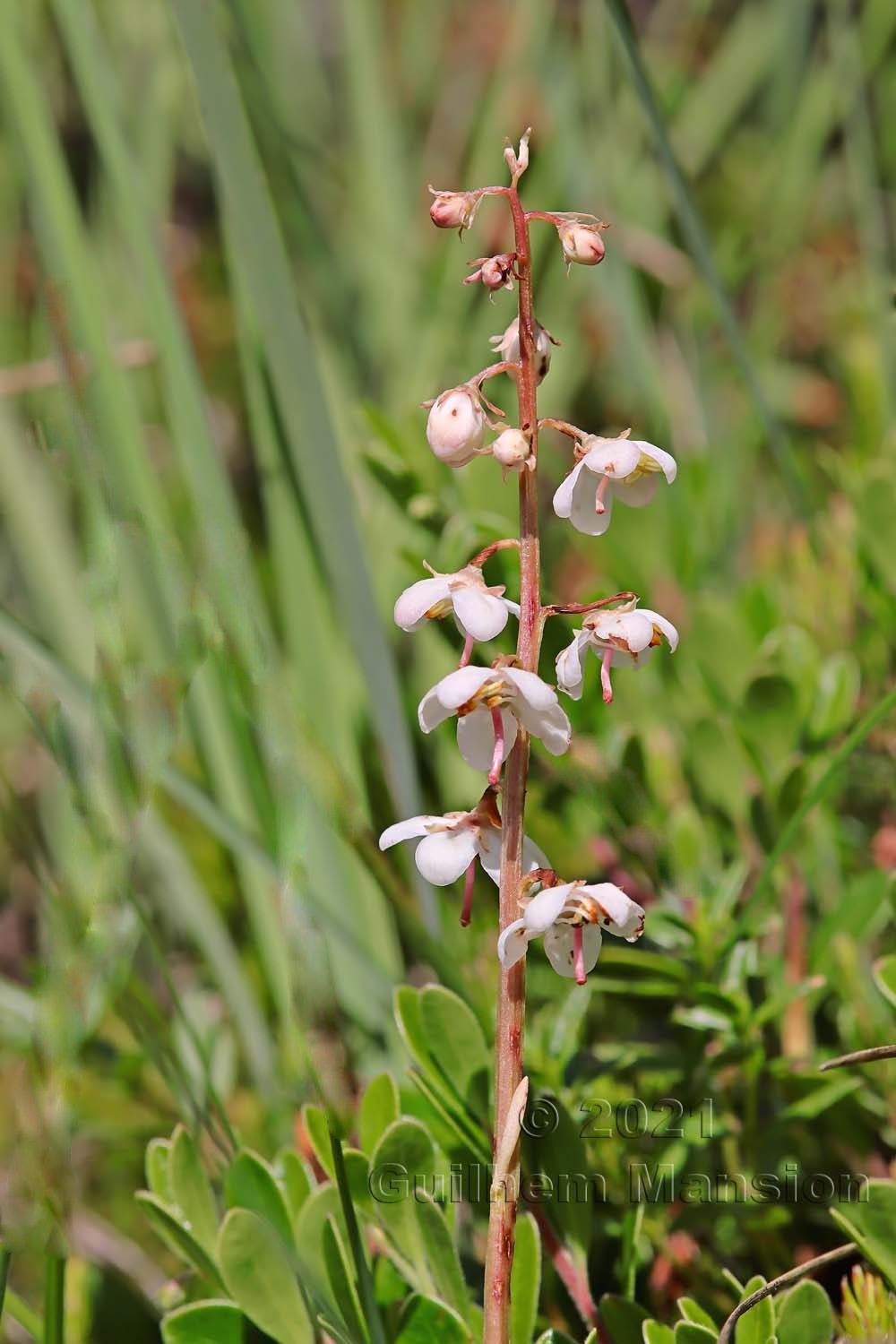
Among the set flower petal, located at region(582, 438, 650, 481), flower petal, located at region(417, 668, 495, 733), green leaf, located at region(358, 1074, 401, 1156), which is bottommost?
green leaf, located at region(358, 1074, 401, 1156)

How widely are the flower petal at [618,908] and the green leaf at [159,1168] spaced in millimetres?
314

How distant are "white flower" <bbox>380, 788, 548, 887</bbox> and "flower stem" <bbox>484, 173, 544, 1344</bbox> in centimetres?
2

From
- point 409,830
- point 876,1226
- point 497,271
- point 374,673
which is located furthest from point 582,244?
point 876,1226

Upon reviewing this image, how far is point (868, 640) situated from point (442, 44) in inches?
63.4

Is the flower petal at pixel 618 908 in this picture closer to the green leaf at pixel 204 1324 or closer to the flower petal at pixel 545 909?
the flower petal at pixel 545 909

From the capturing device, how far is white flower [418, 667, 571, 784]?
0.53 metres

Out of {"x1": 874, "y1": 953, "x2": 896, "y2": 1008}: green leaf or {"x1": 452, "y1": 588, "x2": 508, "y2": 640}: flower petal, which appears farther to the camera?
{"x1": 874, "y1": 953, "x2": 896, "y2": 1008}: green leaf

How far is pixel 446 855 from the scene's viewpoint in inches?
22.3

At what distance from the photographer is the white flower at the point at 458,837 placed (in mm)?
568

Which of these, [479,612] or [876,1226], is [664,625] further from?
[876,1226]

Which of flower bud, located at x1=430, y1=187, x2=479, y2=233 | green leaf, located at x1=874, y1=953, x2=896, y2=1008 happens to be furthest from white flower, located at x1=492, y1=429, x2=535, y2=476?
green leaf, located at x1=874, y1=953, x2=896, y2=1008

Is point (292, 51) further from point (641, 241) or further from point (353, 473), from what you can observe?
point (353, 473)

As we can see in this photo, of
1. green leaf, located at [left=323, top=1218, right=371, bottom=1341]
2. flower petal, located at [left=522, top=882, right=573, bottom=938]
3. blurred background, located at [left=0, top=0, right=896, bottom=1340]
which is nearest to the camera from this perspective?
flower petal, located at [left=522, top=882, right=573, bottom=938]

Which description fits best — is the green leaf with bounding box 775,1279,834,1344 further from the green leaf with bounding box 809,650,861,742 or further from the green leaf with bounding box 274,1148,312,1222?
the green leaf with bounding box 809,650,861,742
